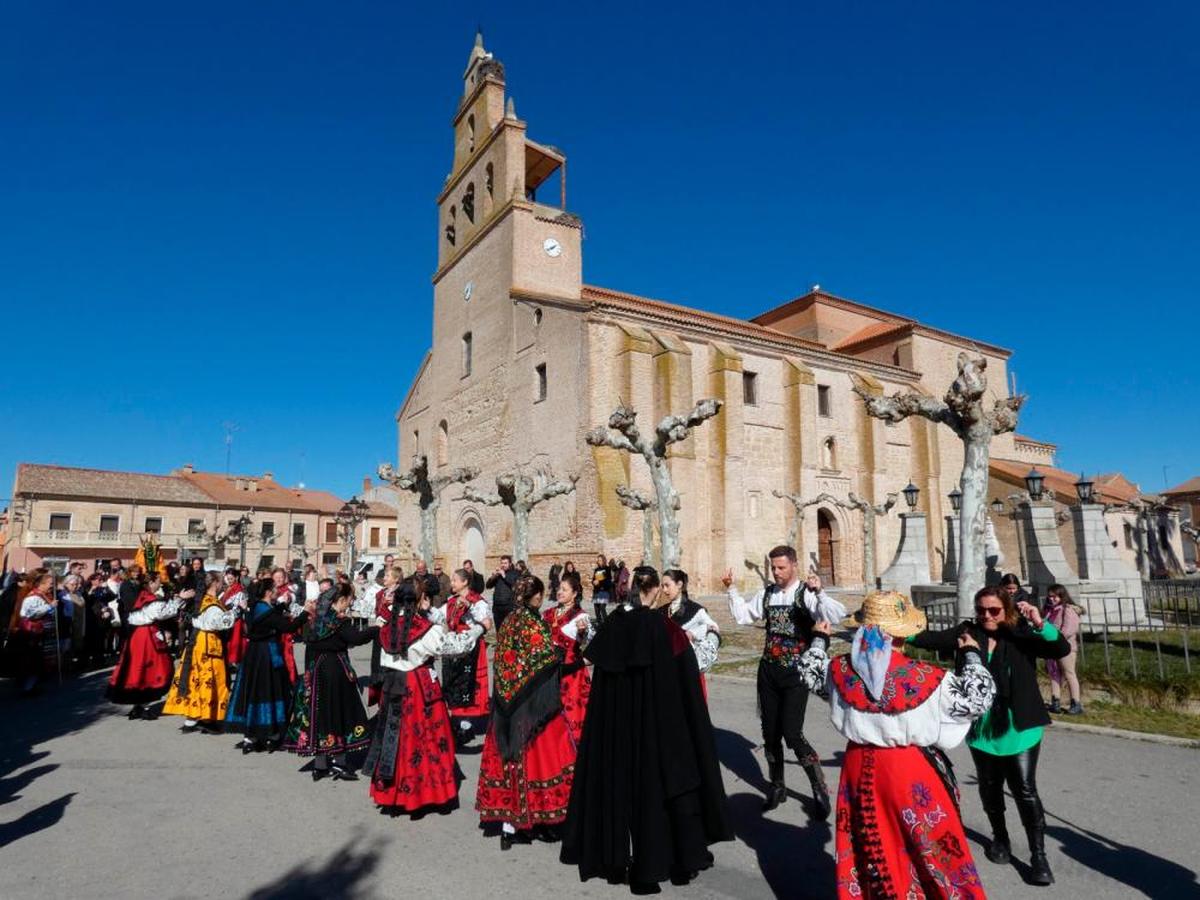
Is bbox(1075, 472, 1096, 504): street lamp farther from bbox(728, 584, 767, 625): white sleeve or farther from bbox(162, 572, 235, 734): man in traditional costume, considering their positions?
bbox(162, 572, 235, 734): man in traditional costume

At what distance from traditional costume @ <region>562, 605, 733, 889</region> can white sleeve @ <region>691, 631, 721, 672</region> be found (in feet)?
1.78

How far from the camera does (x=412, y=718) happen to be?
5.27 m

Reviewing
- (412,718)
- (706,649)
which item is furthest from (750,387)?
(412,718)

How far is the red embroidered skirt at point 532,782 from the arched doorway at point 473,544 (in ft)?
72.0

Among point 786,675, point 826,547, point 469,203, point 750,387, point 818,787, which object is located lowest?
point 818,787

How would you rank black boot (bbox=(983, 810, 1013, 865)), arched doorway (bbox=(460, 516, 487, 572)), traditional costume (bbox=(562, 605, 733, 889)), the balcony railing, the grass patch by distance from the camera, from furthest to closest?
1. the balcony railing
2. arched doorway (bbox=(460, 516, 487, 572))
3. the grass patch
4. black boot (bbox=(983, 810, 1013, 865))
5. traditional costume (bbox=(562, 605, 733, 889))

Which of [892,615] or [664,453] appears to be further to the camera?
[664,453]

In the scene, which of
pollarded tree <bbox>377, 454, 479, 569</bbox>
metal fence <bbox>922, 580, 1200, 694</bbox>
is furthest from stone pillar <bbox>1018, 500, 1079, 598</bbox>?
pollarded tree <bbox>377, 454, 479, 569</bbox>

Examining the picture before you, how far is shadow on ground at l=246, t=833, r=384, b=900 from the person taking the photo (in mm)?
3936

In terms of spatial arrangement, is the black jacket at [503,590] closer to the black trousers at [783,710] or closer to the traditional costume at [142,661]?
the traditional costume at [142,661]

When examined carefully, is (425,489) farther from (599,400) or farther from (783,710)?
(783,710)

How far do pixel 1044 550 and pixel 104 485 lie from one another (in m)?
48.8

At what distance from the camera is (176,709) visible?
8.45 meters

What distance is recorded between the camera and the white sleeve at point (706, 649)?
471 cm
